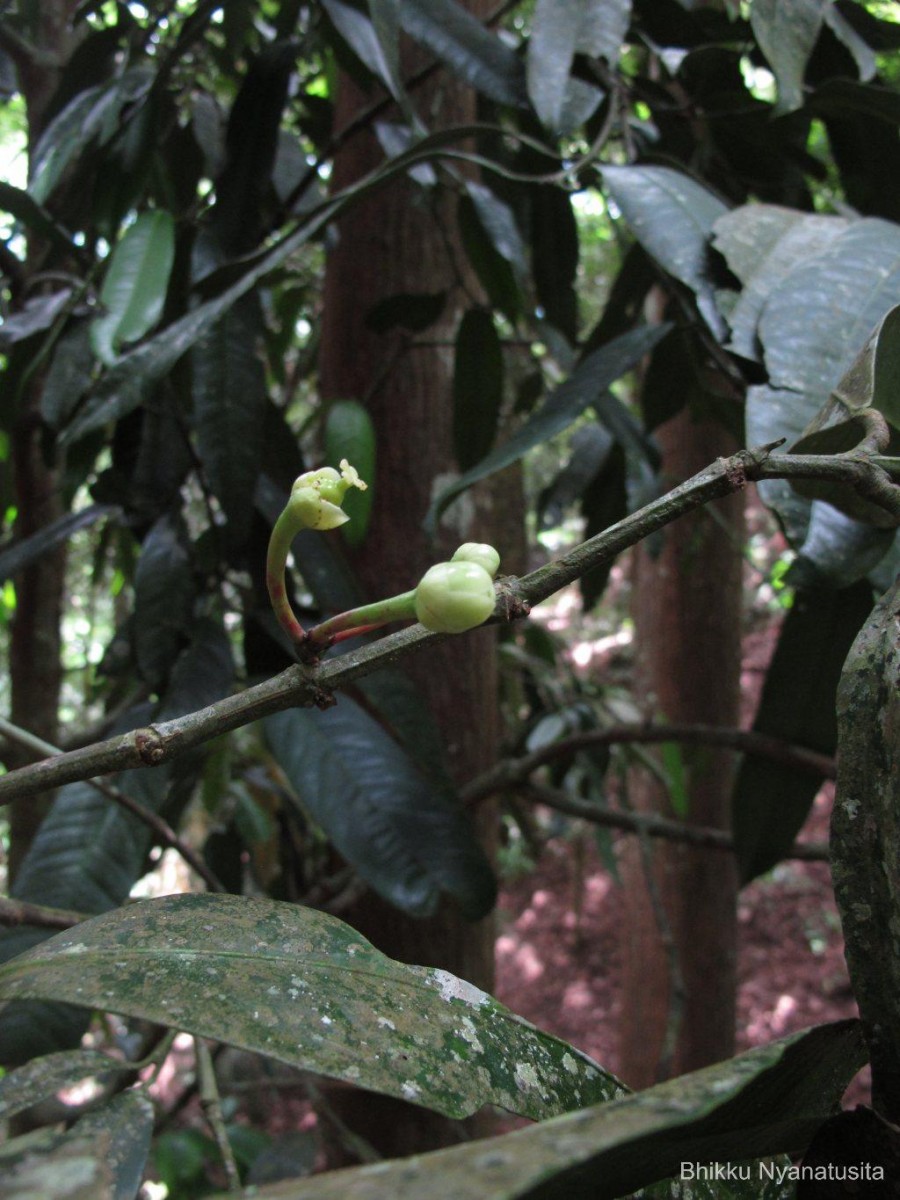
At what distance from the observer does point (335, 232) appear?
113cm

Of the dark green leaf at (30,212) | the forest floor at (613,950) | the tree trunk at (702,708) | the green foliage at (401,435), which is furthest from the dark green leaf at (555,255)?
the forest floor at (613,950)

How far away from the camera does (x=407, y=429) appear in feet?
3.49

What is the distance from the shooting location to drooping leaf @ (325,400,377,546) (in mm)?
839

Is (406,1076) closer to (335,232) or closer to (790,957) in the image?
(335,232)

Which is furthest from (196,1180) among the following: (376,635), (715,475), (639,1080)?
(715,475)

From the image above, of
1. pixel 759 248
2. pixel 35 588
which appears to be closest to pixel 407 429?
pixel 759 248

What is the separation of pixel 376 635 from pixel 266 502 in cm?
17

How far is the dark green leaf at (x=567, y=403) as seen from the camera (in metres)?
0.66

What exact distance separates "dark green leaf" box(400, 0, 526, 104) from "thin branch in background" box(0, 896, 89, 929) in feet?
2.22

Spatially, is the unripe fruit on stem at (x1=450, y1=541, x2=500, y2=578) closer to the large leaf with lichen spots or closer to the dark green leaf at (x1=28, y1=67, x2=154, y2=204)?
the large leaf with lichen spots

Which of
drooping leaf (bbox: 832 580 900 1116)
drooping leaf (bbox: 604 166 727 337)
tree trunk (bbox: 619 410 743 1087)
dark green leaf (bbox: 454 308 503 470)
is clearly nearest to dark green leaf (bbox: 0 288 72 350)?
dark green leaf (bbox: 454 308 503 470)

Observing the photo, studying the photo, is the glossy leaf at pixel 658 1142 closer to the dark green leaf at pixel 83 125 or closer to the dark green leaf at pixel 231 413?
the dark green leaf at pixel 231 413

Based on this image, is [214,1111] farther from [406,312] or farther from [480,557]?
[406,312]

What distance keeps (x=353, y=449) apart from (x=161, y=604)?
217mm
